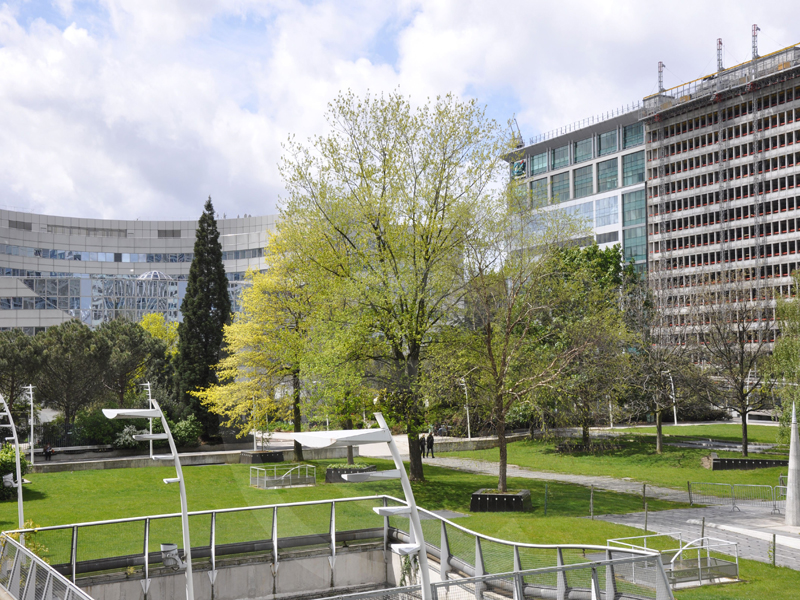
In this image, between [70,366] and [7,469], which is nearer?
[7,469]

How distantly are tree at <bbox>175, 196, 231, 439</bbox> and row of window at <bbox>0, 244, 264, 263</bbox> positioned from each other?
5084 centimetres

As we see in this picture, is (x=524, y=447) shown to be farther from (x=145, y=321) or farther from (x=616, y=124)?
(x=616, y=124)

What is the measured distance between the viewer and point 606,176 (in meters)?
106

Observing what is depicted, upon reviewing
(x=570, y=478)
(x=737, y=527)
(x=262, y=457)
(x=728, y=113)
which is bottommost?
(x=570, y=478)

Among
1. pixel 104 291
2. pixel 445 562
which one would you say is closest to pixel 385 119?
pixel 445 562

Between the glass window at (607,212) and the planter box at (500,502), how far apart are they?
85.8m

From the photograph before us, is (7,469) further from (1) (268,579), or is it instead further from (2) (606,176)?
(2) (606,176)

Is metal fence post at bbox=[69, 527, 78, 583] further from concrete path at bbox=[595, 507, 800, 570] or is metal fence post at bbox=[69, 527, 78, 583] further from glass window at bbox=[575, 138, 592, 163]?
glass window at bbox=[575, 138, 592, 163]

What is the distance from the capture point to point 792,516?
2358 cm

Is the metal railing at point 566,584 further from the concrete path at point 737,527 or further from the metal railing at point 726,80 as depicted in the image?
the metal railing at point 726,80

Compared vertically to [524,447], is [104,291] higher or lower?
higher

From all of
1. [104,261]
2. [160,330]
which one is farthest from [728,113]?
[104,261]

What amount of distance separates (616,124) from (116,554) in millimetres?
101457

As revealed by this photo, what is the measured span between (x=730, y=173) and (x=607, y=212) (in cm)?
1907
